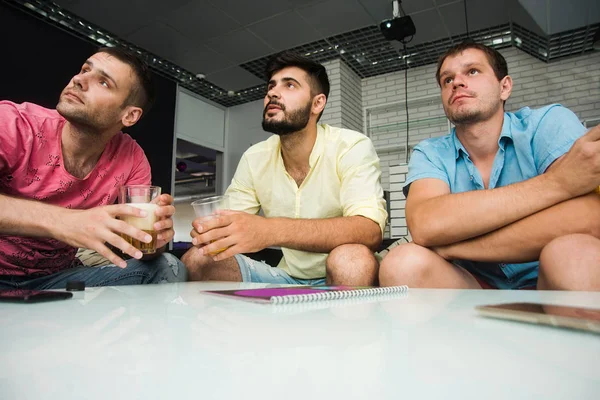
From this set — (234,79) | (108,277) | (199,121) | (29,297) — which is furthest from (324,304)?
(199,121)

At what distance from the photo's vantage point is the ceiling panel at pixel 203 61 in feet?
17.4

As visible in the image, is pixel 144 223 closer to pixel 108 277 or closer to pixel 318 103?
pixel 108 277

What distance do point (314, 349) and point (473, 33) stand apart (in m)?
5.55

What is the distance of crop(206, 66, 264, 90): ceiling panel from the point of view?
5895mm

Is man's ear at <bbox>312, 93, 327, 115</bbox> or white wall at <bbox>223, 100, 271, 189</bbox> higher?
white wall at <bbox>223, 100, 271, 189</bbox>

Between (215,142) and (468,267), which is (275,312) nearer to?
(468,267)

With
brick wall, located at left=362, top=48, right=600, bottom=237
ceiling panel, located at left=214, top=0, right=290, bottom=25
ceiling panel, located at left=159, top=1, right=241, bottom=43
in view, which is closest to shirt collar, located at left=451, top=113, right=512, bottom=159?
brick wall, located at left=362, top=48, right=600, bottom=237

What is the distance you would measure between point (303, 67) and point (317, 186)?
27.7 inches

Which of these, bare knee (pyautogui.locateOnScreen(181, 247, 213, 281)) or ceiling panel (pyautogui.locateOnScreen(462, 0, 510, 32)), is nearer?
bare knee (pyautogui.locateOnScreen(181, 247, 213, 281))

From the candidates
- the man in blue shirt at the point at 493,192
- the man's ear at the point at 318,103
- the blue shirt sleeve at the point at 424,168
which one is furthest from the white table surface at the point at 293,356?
the man's ear at the point at 318,103

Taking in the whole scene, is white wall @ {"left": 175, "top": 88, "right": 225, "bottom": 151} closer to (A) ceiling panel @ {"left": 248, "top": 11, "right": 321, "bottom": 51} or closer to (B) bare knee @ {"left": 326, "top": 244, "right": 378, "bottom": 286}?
(A) ceiling panel @ {"left": 248, "top": 11, "right": 321, "bottom": 51}

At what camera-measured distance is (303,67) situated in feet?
7.04

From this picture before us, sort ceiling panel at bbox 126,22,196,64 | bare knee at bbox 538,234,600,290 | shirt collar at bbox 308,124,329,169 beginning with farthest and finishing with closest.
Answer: ceiling panel at bbox 126,22,196,64, shirt collar at bbox 308,124,329,169, bare knee at bbox 538,234,600,290

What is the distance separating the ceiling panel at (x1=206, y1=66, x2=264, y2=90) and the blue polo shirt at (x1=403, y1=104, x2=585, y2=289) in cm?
473
